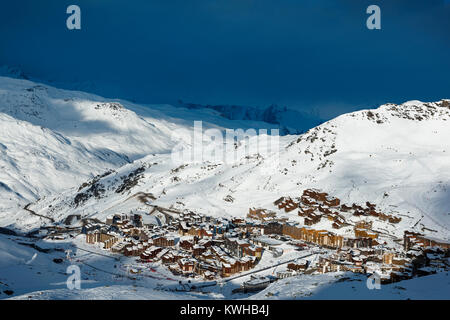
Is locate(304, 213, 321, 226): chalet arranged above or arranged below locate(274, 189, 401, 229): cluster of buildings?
below

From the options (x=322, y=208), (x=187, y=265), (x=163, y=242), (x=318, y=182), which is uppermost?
(x=318, y=182)

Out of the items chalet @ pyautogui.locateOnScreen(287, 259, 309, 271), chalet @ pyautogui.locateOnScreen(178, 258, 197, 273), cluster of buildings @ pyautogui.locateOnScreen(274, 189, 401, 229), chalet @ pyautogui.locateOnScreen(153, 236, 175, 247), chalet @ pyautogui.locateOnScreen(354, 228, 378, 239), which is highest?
cluster of buildings @ pyautogui.locateOnScreen(274, 189, 401, 229)

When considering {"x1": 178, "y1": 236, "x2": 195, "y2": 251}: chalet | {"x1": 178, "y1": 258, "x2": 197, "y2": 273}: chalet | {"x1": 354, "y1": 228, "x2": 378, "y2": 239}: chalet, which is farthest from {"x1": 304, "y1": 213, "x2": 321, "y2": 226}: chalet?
{"x1": 178, "y1": 258, "x2": 197, "y2": 273}: chalet

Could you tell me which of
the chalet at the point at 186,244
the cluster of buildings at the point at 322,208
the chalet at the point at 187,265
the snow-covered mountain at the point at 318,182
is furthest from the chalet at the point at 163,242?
the cluster of buildings at the point at 322,208

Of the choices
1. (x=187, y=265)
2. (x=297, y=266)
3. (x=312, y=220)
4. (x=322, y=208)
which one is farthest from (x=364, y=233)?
(x=187, y=265)

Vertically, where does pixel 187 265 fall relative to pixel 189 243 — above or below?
below

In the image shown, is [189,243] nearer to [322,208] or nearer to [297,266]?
[297,266]

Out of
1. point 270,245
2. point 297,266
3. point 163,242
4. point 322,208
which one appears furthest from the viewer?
point 322,208

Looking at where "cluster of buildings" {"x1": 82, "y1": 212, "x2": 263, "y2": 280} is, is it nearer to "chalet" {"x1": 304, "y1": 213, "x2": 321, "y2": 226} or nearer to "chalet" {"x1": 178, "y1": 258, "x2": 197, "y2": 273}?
"chalet" {"x1": 178, "y1": 258, "x2": 197, "y2": 273}

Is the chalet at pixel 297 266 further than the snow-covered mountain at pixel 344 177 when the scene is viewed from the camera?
No

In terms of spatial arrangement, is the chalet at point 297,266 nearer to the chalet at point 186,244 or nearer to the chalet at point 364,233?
the chalet at point 186,244
